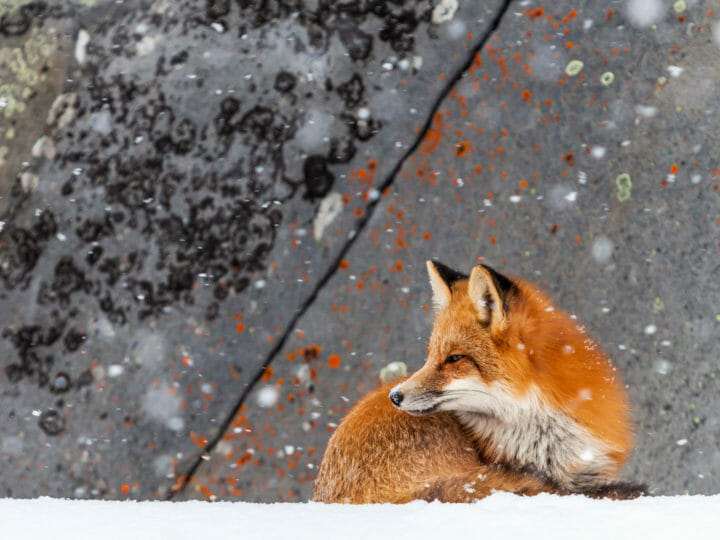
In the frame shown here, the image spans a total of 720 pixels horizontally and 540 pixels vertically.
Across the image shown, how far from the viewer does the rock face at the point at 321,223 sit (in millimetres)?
1622

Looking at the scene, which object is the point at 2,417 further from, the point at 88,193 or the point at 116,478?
the point at 88,193

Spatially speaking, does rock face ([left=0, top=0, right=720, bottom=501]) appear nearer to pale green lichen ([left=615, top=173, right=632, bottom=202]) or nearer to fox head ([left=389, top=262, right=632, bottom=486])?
pale green lichen ([left=615, top=173, right=632, bottom=202])

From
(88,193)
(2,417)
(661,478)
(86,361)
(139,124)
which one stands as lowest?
(661,478)

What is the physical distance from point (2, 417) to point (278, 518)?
53.5 inches

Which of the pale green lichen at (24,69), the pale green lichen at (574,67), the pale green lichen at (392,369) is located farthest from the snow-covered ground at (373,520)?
the pale green lichen at (24,69)

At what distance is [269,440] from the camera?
1.71 meters

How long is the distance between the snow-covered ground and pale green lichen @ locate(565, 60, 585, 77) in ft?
3.79

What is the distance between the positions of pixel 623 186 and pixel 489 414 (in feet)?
2.85

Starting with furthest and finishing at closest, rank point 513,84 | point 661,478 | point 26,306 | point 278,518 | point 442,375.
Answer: point 26,306, point 513,84, point 661,478, point 442,375, point 278,518

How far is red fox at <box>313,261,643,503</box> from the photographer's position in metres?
0.99

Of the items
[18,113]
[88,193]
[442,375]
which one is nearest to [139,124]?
[88,193]

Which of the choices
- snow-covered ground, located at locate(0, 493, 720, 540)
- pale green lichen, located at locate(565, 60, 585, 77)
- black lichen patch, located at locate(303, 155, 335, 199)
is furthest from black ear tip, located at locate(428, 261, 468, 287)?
pale green lichen, located at locate(565, 60, 585, 77)

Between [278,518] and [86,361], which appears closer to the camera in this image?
[278,518]

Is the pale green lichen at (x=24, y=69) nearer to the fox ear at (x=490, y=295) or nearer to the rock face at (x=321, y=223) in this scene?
the rock face at (x=321, y=223)
